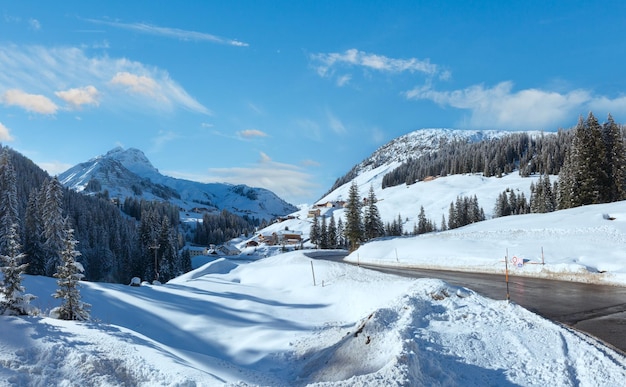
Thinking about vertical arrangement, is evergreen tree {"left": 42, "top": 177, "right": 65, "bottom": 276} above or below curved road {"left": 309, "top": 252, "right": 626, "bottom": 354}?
above

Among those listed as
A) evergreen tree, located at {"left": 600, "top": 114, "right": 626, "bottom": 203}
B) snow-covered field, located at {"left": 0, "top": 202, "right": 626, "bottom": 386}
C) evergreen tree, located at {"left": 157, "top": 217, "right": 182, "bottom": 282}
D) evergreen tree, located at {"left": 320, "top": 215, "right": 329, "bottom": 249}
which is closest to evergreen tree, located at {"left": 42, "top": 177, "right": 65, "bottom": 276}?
evergreen tree, located at {"left": 157, "top": 217, "right": 182, "bottom": 282}

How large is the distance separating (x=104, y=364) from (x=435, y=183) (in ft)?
567

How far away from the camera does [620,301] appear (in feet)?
47.5

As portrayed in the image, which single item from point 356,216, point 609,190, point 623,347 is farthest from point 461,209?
point 623,347

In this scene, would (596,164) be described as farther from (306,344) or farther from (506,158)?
(506,158)

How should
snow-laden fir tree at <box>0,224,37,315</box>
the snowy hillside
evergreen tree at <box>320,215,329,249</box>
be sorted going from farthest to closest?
evergreen tree at <box>320,215,329,249</box>, snow-laden fir tree at <box>0,224,37,315</box>, the snowy hillside

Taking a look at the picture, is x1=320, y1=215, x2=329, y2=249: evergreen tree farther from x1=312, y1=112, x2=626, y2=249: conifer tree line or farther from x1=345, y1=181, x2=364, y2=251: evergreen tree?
x1=345, y1=181, x2=364, y2=251: evergreen tree

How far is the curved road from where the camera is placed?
10844 millimetres

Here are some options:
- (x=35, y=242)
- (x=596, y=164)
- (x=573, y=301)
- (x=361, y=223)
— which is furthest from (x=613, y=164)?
(x=35, y=242)

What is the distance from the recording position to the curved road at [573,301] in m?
10.8

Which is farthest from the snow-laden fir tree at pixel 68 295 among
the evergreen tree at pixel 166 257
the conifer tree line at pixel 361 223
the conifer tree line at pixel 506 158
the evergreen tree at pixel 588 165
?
the conifer tree line at pixel 506 158

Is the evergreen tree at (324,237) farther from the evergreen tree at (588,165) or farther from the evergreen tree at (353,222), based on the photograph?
the evergreen tree at (588,165)

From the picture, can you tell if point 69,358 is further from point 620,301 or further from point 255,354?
point 620,301

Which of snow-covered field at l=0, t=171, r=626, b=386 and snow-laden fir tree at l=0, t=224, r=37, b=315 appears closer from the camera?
snow-covered field at l=0, t=171, r=626, b=386
